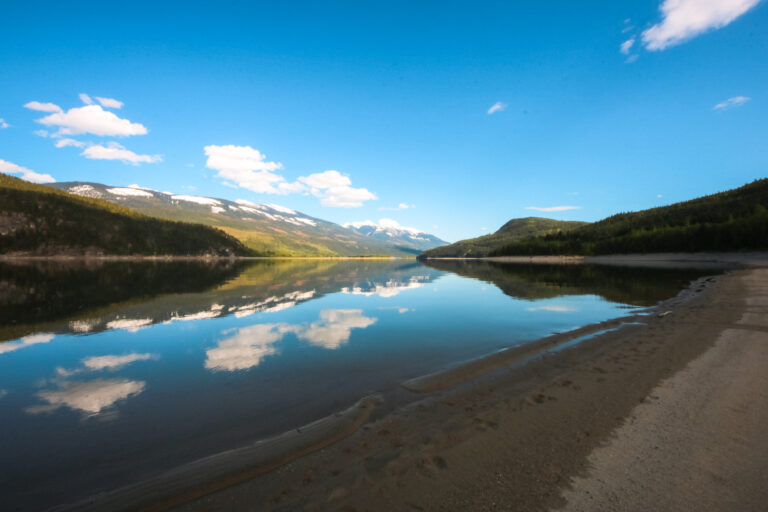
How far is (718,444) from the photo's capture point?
5.87 m

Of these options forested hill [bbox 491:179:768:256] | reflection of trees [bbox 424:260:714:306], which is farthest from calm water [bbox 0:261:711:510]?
forested hill [bbox 491:179:768:256]

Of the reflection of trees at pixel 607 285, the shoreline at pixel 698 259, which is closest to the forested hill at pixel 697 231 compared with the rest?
the shoreline at pixel 698 259

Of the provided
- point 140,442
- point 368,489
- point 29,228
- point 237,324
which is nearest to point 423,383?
point 368,489

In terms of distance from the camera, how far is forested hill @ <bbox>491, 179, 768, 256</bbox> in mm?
91625

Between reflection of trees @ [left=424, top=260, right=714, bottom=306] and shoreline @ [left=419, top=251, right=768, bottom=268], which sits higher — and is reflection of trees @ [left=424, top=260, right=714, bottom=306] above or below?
below

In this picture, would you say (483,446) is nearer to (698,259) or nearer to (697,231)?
(698,259)

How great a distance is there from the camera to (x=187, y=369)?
1236cm

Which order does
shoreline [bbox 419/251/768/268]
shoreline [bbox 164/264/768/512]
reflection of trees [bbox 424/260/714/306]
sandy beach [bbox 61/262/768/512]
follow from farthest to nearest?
shoreline [bbox 419/251/768/268]
reflection of trees [bbox 424/260/714/306]
shoreline [bbox 164/264/768/512]
sandy beach [bbox 61/262/768/512]

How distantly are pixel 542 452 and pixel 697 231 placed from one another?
14519 cm

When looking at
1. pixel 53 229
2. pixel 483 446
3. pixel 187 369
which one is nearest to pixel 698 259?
pixel 483 446

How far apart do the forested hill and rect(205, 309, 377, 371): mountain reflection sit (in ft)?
400

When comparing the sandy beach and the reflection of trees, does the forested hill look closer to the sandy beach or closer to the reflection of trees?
the reflection of trees

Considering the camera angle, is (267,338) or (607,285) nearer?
(267,338)

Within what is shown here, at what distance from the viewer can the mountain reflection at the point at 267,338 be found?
43.7 ft
